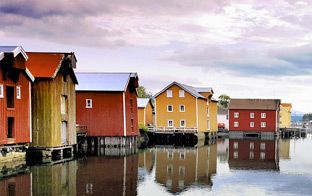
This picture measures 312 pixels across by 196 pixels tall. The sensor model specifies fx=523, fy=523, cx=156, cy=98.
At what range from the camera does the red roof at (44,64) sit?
4078cm

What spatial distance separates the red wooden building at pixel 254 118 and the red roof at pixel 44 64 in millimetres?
61025

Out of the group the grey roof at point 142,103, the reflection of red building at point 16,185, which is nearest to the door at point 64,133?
the reflection of red building at point 16,185

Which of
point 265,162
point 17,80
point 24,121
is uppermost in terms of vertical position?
point 17,80

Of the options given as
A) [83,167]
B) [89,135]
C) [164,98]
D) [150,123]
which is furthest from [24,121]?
[150,123]

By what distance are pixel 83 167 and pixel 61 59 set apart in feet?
35.0

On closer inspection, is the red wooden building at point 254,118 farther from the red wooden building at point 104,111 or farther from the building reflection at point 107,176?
the building reflection at point 107,176

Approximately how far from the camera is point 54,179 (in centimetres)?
2980

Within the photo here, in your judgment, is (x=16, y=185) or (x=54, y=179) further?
(x=54, y=179)

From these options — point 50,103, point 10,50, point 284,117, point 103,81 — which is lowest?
point 284,117

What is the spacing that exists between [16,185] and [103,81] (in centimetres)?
Answer: 3157

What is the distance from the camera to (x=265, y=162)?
4338 cm

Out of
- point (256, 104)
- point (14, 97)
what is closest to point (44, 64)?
point (14, 97)

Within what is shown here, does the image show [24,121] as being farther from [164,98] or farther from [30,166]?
[164,98]

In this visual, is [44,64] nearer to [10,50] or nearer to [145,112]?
[10,50]
